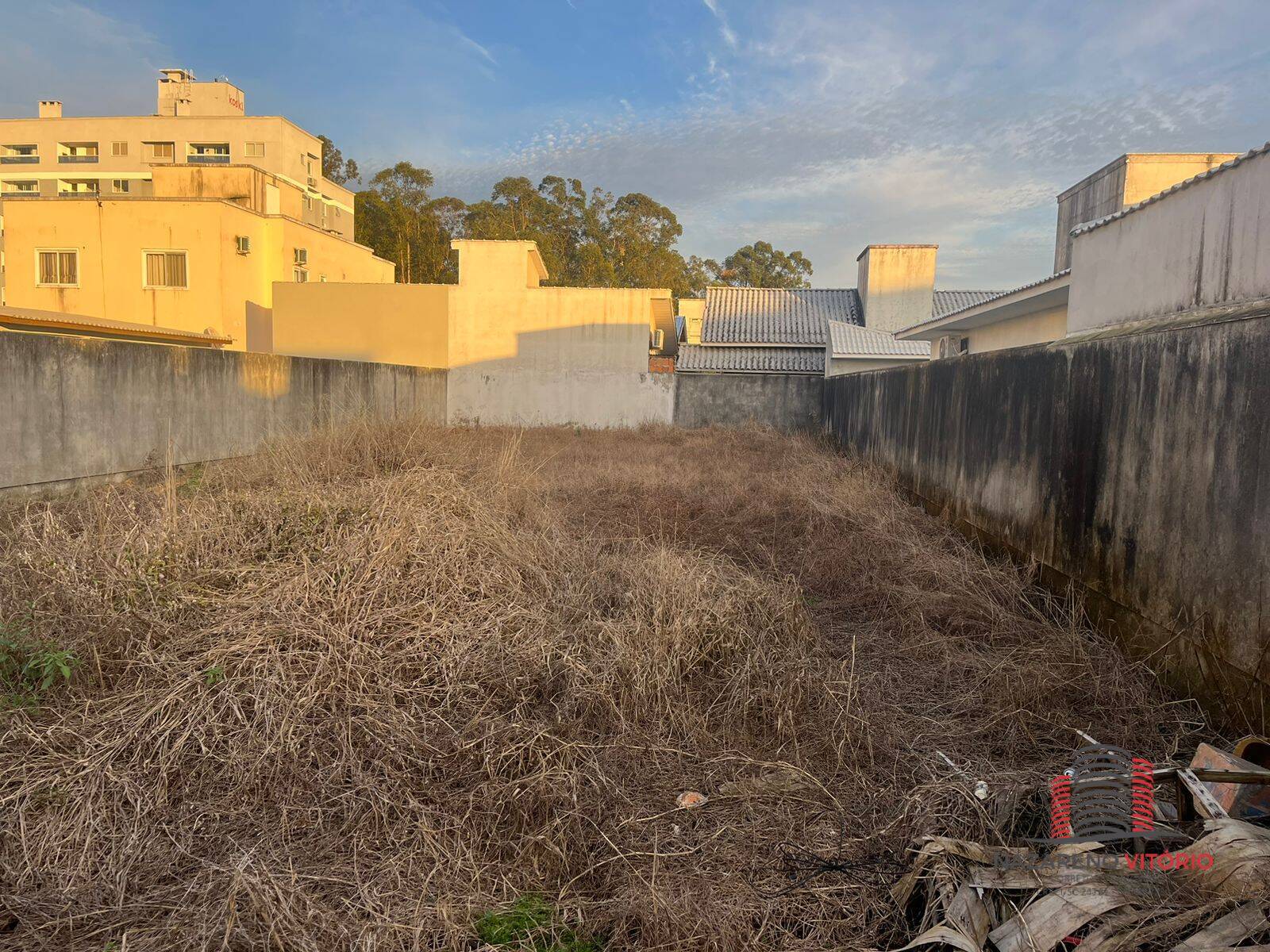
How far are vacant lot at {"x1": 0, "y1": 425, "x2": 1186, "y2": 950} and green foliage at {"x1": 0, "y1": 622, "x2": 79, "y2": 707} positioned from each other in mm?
16

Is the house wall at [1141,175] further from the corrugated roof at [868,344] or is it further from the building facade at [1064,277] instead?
the corrugated roof at [868,344]

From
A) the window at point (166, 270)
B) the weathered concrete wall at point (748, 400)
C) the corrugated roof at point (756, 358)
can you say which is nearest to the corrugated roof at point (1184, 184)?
the weathered concrete wall at point (748, 400)

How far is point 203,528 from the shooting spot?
158 inches

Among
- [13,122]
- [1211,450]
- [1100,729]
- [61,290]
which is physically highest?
[13,122]

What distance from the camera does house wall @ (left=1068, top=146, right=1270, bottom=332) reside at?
694 cm

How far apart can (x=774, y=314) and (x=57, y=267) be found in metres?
22.6

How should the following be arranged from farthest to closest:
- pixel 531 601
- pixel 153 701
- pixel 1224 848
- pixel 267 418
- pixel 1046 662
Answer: pixel 267 418
pixel 531 601
pixel 1046 662
pixel 153 701
pixel 1224 848

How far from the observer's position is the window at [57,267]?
23.7 metres

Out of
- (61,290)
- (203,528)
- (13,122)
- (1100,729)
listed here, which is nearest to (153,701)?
(203,528)

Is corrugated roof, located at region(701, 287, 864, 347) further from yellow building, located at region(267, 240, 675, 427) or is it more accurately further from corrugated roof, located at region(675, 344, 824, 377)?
yellow building, located at region(267, 240, 675, 427)

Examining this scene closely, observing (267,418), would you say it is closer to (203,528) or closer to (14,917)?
(203,528)

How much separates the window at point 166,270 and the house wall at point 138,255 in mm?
153

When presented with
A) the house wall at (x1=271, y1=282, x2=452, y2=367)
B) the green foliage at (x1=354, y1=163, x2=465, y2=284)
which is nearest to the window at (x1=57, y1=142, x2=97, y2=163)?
the green foliage at (x1=354, y1=163, x2=465, y2=284)

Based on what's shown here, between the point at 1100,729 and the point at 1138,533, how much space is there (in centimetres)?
108
